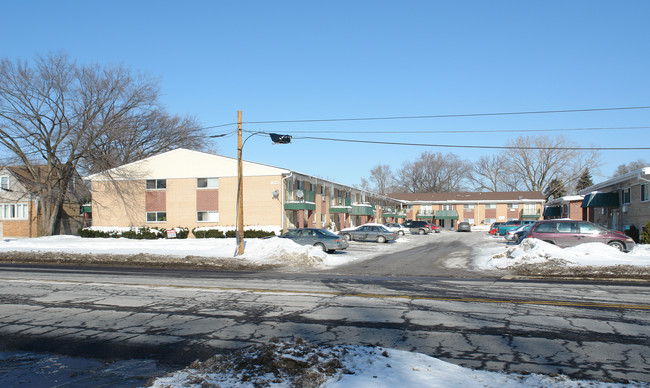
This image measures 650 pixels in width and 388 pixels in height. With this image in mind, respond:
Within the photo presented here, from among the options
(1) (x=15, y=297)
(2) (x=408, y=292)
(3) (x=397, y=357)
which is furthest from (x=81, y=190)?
(3) (x=397, y=357)

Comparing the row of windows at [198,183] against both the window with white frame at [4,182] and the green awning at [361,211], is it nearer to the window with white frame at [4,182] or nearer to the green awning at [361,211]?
the window with white frame at [4,182]

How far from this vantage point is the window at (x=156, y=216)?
41.0 meters

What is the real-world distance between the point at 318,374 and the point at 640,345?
4.88 metres

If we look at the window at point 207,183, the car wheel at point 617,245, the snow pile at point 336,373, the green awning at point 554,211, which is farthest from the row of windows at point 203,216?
the green awning at point 554,211

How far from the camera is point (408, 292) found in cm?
1183

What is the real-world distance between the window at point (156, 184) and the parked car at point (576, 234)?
29791 mm

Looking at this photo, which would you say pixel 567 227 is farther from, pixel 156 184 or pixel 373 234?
pixel 156 184

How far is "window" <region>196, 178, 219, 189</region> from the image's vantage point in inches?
1556

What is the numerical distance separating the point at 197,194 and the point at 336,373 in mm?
36728

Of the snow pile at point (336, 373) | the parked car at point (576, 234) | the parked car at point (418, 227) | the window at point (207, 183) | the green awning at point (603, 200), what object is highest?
the window at point (207, 183)

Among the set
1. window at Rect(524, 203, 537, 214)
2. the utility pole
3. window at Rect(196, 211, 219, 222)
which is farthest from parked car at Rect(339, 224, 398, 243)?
window at Rect(524, 203, 537, 214)

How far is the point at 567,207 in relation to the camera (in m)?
50.1

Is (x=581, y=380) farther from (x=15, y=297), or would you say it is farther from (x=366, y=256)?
(x=366, y=256)

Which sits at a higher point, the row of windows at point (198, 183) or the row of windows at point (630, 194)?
the row of windows at point (198, 183)
